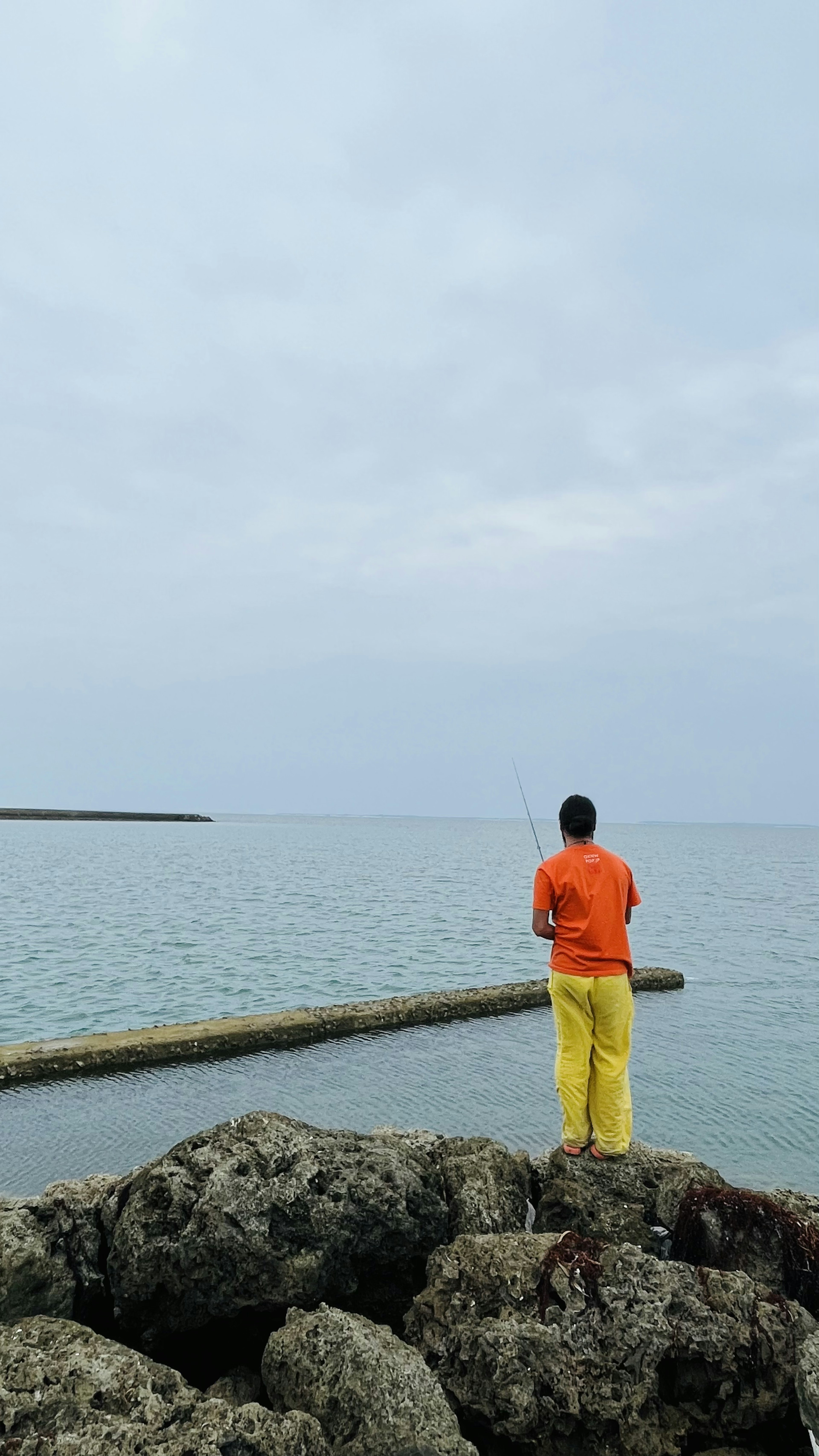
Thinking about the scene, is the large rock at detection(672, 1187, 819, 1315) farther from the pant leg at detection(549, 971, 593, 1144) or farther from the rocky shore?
the pant leg at detection(549, 971, 593, 1144)

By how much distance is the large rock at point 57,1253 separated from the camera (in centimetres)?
385

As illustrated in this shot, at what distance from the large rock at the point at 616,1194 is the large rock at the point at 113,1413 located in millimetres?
1978

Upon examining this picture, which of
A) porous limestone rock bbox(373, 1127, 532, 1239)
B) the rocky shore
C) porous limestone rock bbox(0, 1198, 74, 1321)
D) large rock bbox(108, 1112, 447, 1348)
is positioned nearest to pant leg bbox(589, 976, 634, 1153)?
the rocky shore

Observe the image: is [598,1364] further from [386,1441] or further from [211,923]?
[211,923]

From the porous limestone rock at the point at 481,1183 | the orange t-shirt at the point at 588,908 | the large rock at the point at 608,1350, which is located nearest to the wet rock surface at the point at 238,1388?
the large rock at the point at 608,1350

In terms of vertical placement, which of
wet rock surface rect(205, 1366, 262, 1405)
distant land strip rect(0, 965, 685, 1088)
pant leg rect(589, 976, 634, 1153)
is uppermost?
pant leg rect(589, 976, 634, 1153)

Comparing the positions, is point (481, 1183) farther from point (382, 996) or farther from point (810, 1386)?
point (382, 996)

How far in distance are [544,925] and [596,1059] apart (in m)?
0.87

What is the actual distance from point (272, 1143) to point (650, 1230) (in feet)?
6.99

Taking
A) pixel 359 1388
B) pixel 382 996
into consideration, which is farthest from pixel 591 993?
pixel 382 996

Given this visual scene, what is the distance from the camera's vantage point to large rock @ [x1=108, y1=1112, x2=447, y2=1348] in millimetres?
3936

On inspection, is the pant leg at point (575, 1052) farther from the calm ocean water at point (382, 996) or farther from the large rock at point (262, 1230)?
the calm ocean water at point (382, 996)

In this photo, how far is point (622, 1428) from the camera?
343 cm

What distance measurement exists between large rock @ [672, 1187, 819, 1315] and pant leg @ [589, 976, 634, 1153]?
0.70m
